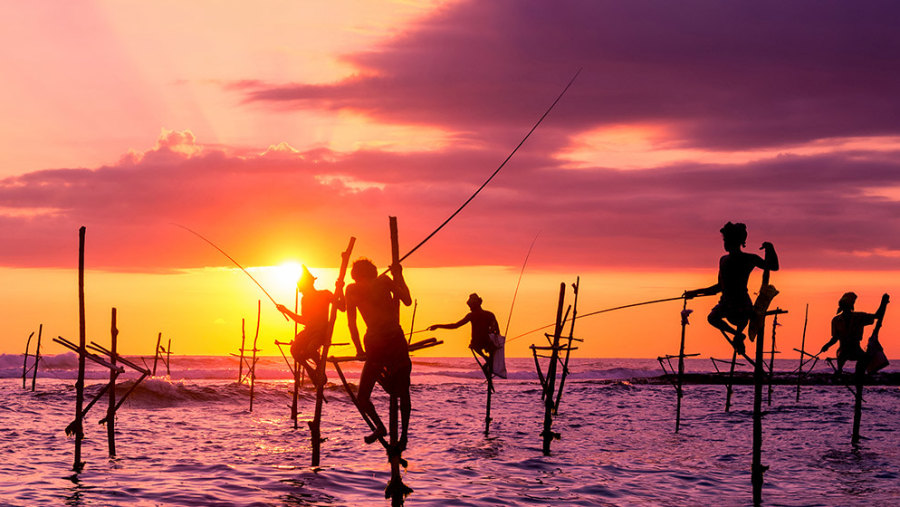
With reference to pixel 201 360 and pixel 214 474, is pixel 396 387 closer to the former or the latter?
pixel 214 474

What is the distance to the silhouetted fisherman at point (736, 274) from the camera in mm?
13227

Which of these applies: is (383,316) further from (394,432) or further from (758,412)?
(758,412)

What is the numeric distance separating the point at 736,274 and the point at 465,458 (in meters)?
10.2

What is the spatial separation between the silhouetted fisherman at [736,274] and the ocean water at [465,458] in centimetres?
439

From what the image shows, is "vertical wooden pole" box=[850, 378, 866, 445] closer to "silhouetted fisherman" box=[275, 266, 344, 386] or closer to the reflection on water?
the reflection on water

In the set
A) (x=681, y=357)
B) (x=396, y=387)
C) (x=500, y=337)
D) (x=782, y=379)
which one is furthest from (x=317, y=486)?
(x=782, y=379)

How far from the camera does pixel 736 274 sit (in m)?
13.3

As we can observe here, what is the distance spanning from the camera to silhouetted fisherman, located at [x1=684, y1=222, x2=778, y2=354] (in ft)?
43.4

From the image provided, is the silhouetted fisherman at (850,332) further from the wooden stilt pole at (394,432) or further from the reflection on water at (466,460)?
the wooden stilt pole at (394,432)

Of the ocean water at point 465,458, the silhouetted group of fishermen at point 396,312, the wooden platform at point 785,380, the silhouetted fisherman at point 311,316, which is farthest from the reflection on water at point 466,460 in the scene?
the wooden platform at point 785,380

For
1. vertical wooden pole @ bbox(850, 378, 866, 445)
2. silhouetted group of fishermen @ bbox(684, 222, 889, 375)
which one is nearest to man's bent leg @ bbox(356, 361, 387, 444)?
silhouetted group of fishermen @ bbox(684, 222, 889, 375)

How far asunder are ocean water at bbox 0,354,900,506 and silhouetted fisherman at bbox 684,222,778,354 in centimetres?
439

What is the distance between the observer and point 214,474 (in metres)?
18.0

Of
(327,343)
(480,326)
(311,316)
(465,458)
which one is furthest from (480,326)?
(327,343)
